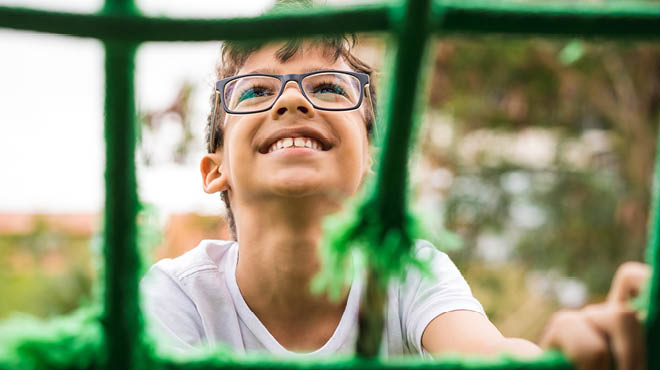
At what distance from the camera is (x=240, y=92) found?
907 millimetres

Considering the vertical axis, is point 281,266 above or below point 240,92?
below

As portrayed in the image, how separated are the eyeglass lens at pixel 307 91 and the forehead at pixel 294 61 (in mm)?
19

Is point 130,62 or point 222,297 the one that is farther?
point 222,297

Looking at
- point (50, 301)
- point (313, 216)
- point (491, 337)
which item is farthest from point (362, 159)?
point (50, 301)

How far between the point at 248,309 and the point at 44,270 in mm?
4292

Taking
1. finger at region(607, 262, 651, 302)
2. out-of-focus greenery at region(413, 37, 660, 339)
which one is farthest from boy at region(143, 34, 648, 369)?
out-of-focus greenery at region(413, 37, 660, 339)

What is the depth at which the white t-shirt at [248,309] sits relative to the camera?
791 millimetres

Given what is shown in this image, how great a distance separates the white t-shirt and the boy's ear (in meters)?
0.13

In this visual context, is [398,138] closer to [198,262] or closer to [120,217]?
[120,217]

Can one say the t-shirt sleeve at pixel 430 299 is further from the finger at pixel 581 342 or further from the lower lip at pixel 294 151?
the finger at pixel 581 342

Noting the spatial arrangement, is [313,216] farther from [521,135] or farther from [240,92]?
[521,135]

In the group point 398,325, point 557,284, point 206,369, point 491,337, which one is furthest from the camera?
point 557,284

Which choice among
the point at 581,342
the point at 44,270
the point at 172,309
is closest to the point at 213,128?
the point at 172,309

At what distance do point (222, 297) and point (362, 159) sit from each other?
278 millimetres
